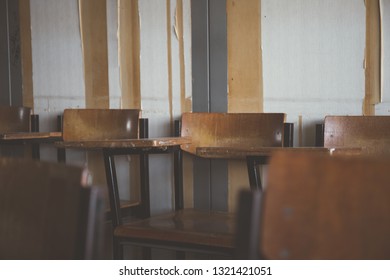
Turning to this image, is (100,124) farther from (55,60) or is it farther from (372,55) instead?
(372,55)

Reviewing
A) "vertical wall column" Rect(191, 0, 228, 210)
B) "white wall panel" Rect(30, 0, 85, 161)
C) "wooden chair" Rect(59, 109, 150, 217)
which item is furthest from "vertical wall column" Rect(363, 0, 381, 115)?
"white wall panel" Rect(30, 0, 85, 161)

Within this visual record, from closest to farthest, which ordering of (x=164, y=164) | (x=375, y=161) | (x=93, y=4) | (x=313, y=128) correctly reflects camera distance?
(x=375, y=161) → (x=313, y=128) → (x=164, y=164) → (x=93, y=4)

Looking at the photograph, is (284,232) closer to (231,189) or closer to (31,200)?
Answer: (31,200)

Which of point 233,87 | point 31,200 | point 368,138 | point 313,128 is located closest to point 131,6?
point 233,87

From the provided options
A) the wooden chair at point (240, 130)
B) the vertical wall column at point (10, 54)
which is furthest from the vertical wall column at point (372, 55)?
the vertical wall column at point (10, 54)

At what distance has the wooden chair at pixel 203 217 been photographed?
6.40 feet

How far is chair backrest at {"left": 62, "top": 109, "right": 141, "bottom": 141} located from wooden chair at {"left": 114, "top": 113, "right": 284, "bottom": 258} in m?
0.26

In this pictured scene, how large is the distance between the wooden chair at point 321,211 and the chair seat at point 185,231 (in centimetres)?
114

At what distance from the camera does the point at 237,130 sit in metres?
2.60

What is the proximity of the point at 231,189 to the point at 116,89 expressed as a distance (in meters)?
0.93

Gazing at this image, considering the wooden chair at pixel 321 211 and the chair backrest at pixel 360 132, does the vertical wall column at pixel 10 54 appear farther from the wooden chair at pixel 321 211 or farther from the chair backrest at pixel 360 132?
the wooden chair at pixel 321 211

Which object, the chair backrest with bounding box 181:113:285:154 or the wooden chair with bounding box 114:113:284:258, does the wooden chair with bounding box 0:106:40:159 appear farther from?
the chair backrest with bounding box 181:113:285:154

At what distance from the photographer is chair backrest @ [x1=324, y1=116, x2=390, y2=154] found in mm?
2432

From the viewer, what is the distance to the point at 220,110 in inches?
115
